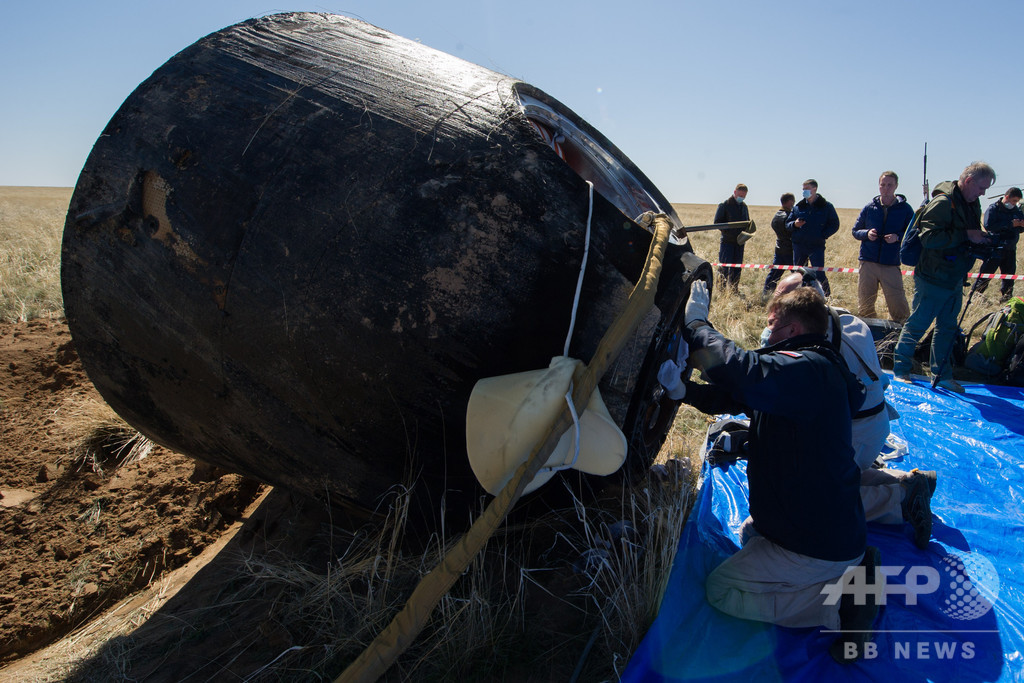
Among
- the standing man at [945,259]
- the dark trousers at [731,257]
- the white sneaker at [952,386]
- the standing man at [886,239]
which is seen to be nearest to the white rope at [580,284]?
the standing man at [945,259]

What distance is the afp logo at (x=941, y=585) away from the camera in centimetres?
261

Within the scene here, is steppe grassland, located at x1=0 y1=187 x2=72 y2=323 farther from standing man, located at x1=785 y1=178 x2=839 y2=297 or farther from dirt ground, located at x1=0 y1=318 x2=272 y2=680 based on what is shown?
standing man, located at x1=785 y1=178 x2=839 y2=297

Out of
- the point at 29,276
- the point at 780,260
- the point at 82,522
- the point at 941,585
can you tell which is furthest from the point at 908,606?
the point at 29,276

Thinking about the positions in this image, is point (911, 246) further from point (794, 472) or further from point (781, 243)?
point (794, 472)

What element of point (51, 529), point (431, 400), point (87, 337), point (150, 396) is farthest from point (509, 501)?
point (51, 529)

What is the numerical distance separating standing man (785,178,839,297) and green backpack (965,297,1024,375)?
317 cm

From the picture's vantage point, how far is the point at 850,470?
245 centimetres

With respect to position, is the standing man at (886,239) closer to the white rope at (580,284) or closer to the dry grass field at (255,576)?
the dry grass field at (255,576)

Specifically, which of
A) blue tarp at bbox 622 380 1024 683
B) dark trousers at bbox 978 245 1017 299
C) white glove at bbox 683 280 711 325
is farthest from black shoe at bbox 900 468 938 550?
dark trousers at bbox 978 245 1017 299

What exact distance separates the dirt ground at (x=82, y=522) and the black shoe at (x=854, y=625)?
11.2 ft

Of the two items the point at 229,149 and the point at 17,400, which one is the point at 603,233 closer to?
the point at 229,149

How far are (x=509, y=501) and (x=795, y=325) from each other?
1.31 meters

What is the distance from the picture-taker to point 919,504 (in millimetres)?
3152

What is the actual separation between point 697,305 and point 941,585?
1.84 metres
